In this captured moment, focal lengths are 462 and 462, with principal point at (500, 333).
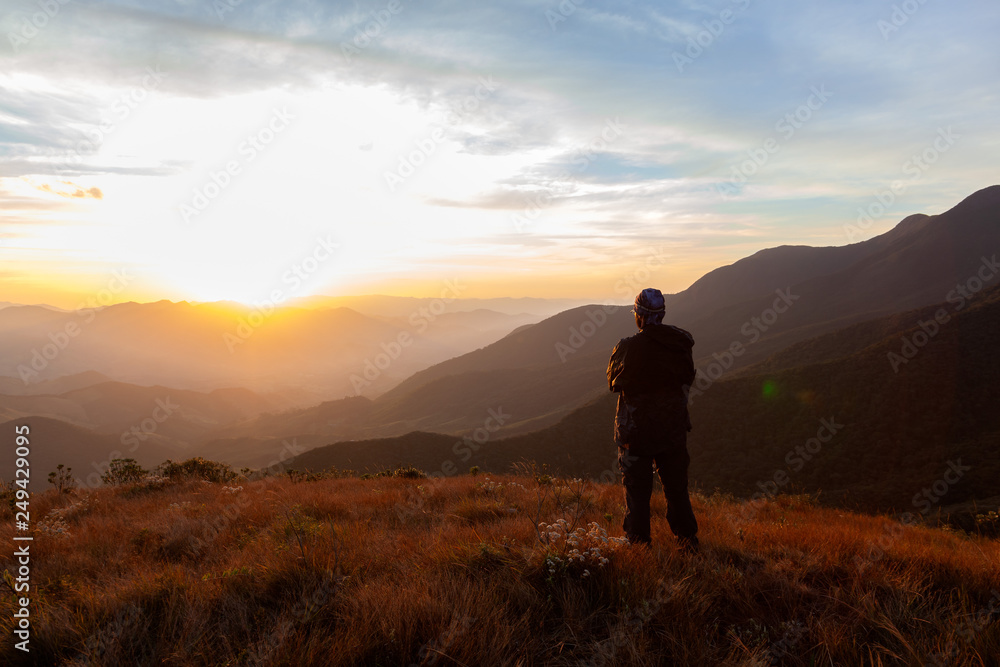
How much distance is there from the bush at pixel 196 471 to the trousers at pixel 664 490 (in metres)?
11.0

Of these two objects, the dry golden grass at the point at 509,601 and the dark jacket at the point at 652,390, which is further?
the dark jacket at the point at 652,390

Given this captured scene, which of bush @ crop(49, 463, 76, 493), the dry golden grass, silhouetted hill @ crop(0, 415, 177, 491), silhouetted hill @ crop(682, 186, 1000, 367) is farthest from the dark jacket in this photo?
silhouetted hill @ crop(0, 415, 177, 491)

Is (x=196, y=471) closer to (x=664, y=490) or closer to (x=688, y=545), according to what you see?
(x=664, y=490)

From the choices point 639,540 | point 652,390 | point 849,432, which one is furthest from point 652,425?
point 849,432

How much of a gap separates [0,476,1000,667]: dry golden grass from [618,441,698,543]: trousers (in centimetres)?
20

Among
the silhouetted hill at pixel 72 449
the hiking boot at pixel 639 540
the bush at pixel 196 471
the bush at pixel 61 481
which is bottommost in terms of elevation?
the silhouetted hill at pixel 72 449

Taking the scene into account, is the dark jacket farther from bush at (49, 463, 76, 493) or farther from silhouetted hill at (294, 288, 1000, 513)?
silhouetted hill at (294, 288, 1000, 513)

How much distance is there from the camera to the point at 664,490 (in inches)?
175

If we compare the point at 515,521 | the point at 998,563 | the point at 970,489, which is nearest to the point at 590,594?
the point at 515,521

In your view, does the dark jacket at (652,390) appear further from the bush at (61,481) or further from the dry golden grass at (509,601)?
the bush at (61,481)

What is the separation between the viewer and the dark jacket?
4375 mm

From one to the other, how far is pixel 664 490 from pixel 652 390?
967 millimetres

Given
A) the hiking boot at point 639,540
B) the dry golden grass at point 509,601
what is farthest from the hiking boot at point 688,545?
the hiking boot at point 639,540

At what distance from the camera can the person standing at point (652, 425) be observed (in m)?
4.38
